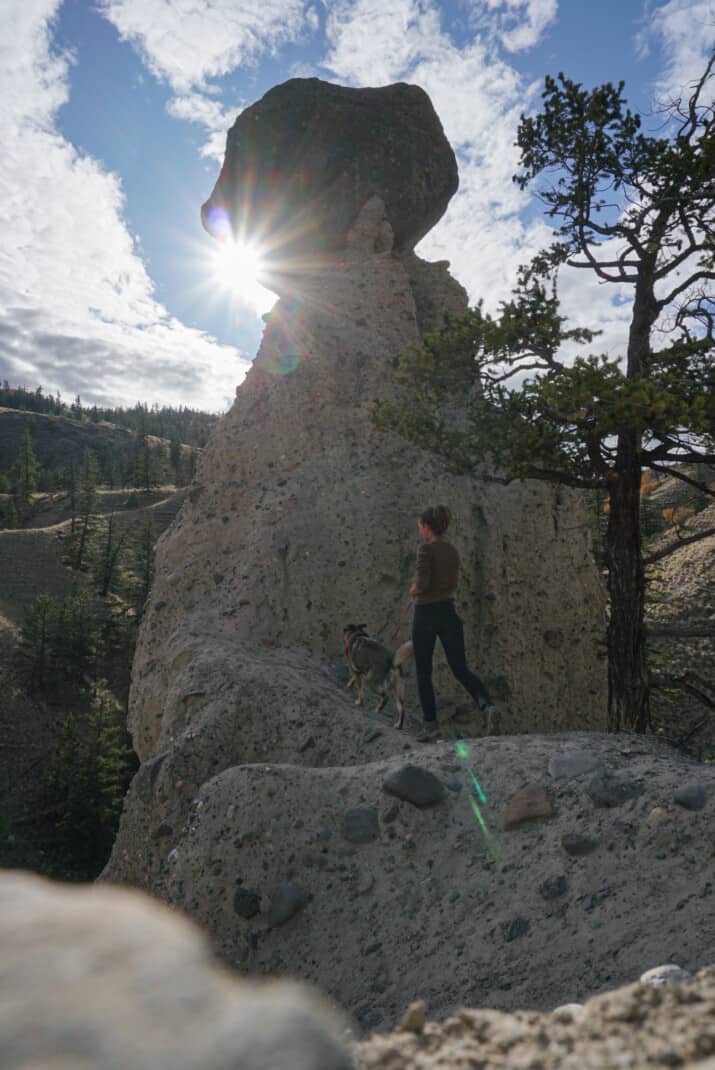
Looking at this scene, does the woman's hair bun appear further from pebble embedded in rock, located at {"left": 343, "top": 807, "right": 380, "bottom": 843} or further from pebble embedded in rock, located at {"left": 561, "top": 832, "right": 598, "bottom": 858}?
pebble embedded in rock, located at {"left": 561, "top": 832, "right": 598, "bottom": 858}

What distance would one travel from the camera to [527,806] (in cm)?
452

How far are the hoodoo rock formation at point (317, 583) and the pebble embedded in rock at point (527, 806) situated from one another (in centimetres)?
39

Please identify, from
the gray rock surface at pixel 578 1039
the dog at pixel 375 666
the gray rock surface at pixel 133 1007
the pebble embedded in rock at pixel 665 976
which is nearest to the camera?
the gray rock surface at pixel 133 1007

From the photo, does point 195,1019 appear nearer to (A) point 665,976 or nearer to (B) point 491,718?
(A) point 665,976

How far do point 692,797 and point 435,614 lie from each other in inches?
141

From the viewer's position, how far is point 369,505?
33.7ft

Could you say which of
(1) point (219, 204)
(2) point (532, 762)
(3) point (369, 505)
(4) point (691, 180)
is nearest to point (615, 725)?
(2) point (532, 762)

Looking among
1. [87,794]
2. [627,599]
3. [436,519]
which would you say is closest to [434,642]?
[436,519]

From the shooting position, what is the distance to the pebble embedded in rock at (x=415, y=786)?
4734 mm

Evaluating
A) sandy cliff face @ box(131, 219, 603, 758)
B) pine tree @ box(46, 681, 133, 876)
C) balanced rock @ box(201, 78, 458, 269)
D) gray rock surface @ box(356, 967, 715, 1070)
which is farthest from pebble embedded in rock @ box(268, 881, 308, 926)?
pine tree @ box(46, 681, 133, 876)

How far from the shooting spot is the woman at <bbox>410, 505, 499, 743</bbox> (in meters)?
7.25

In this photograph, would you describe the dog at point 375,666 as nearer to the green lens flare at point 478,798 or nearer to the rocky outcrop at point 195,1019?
the green lens flare at point 478,798

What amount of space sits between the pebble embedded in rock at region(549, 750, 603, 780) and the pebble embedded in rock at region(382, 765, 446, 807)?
33.1 inches

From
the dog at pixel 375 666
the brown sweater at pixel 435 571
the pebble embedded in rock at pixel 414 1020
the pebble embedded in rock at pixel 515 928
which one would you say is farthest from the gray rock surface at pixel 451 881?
the dog at pixel 375 666
